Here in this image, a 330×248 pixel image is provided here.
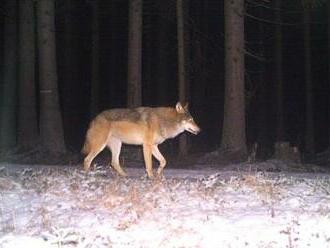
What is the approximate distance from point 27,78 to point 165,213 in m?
14.3

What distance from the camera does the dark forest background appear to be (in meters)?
29.6

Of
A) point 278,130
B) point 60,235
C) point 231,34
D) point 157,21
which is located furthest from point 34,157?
point 157,21

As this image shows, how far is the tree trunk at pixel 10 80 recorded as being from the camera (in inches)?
1009

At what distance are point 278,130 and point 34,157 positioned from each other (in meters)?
15.4

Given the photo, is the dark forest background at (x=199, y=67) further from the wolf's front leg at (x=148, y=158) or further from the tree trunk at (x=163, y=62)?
the wolf's front leg at (x=148, y=158)

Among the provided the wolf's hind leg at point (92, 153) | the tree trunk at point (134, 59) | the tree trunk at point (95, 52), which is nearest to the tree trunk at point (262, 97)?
the tree trunk at point (95, 52)

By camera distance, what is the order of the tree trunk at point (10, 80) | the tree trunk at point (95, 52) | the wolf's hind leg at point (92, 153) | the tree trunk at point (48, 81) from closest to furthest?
the wolf's hind leg at point (92, 153) → the tree trunk at point (48, 81) → the tree trunk at point (10, 80) → the tree trunk at point (95, 52)

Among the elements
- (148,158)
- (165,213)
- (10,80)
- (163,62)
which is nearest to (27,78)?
(10,80)

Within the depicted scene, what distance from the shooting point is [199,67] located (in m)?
28.5

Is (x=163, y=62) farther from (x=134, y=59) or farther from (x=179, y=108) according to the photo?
(x=179, y=108)

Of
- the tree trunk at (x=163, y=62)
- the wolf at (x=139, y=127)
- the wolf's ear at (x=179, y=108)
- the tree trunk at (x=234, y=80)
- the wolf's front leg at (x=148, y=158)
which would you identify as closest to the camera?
the wolf's front leg at (x=148, y=158)

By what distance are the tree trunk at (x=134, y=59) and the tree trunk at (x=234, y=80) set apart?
3060 mm

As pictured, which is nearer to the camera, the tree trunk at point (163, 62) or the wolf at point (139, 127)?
the wolf at point (139, 127)

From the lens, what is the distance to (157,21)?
3653cm
